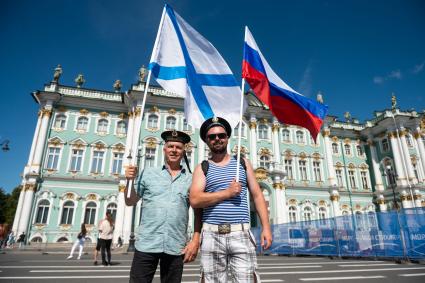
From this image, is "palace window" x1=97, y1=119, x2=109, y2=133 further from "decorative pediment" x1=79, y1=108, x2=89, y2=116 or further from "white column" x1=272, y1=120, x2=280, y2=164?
"white column" x1=272, y1=120, x2=280, y2=164

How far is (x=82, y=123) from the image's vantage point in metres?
26.4

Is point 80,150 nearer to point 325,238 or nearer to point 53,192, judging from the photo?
point 53,192

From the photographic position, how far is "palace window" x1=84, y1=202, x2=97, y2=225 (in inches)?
925

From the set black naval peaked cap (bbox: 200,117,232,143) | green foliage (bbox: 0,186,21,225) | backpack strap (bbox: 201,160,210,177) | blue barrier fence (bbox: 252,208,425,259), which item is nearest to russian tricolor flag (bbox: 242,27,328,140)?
black naval peaked cap (bbox: 200,117,232,143)

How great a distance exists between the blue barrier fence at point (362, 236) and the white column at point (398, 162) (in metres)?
21.5

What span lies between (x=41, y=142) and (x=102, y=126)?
17.7 ft

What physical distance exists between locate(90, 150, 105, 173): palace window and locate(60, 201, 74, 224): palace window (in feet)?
11.1

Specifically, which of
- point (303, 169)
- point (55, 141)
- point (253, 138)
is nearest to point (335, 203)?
point (303, 169)

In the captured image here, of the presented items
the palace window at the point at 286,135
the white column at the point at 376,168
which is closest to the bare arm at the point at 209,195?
the palace window at the point at 286,135

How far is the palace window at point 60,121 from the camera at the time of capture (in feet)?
84.2

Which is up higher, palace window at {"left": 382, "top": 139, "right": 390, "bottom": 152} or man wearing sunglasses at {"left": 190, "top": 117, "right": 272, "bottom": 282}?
palace window at {"left": 382, "top": 139, "right": 390, "bottom": 152}

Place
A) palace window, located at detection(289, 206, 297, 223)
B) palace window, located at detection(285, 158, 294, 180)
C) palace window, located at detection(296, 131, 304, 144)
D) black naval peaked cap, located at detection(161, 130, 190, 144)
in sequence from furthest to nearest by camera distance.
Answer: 1. palace window, located at detection(296, 131, 304, 144)
2. palace window, located at detection(285, 158, 294, 180)
3. palace window, located at detection(289, 206, 297, 223)
4. black naval peaked cap, located at detection(161, 130, 190, 144)

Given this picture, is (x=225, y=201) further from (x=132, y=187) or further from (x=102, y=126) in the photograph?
(x=102, y=126)

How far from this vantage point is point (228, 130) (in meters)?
3.36
